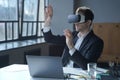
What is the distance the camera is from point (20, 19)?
16.8ft

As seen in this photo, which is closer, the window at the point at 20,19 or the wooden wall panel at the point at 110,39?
the wooden wall panel at the point at 110,39

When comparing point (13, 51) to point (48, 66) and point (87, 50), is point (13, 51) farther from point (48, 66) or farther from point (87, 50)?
point (48, 66)

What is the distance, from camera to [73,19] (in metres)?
2.35

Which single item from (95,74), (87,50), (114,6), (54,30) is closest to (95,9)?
(114,6)

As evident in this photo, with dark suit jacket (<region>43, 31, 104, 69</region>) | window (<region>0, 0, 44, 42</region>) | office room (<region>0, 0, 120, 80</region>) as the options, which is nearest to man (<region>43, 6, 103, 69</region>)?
dark suit jacket (<region>43, 31, 104, 69</region>)

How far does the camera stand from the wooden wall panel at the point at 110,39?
4.13m

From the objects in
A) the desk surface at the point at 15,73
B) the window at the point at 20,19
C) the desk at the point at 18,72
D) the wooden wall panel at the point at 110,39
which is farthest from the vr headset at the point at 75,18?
the window at the point at 20,19

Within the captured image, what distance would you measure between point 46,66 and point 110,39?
2.49 meters

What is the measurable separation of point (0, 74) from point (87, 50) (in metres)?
0.88

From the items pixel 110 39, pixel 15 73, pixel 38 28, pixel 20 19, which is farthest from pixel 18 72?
pixel 38 28

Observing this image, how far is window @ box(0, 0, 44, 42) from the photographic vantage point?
4.66 meters

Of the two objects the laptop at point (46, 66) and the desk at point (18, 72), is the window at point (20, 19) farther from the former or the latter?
the laptop at point (46, 66)

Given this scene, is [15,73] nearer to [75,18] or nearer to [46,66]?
[46,66]

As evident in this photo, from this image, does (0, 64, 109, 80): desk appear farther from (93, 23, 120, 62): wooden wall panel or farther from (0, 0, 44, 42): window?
(0, 0, 44, 42): window
